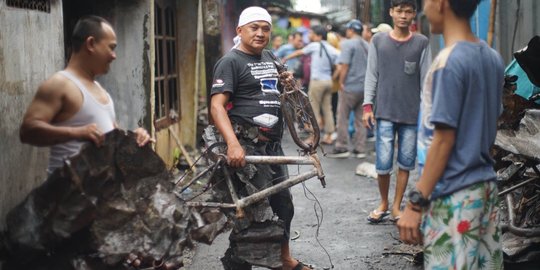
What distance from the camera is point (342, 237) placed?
20.5 ft

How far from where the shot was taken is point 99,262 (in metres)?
3.25

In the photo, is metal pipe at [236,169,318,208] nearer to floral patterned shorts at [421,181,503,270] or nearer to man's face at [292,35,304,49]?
floral patterned shorts at [421,181,503,270]

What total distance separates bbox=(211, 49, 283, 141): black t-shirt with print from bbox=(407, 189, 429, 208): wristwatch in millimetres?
1934

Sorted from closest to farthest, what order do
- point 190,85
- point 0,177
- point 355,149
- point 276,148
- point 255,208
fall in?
point 0,177 < point 255,208 < point 276,148 < point 190,85 < point 355,149

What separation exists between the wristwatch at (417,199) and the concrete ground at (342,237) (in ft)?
7.95

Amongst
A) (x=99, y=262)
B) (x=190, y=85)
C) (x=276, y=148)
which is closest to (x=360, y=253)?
(x=276, y=148)

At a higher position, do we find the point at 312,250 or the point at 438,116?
the point at 438,116

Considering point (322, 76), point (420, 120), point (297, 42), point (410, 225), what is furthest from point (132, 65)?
point (297, 42)

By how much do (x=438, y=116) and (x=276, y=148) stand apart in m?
2.20

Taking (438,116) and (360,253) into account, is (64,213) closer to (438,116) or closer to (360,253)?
(438,116)

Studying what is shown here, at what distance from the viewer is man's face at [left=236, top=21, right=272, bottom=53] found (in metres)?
4.59

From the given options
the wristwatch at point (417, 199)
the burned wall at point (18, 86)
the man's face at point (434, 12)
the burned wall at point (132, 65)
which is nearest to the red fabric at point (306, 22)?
the burned wall at point (132, 65)

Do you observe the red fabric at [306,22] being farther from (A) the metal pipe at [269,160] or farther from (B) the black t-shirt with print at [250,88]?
(A) the metal pipe at [269,160]

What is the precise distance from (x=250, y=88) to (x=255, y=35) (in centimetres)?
38
